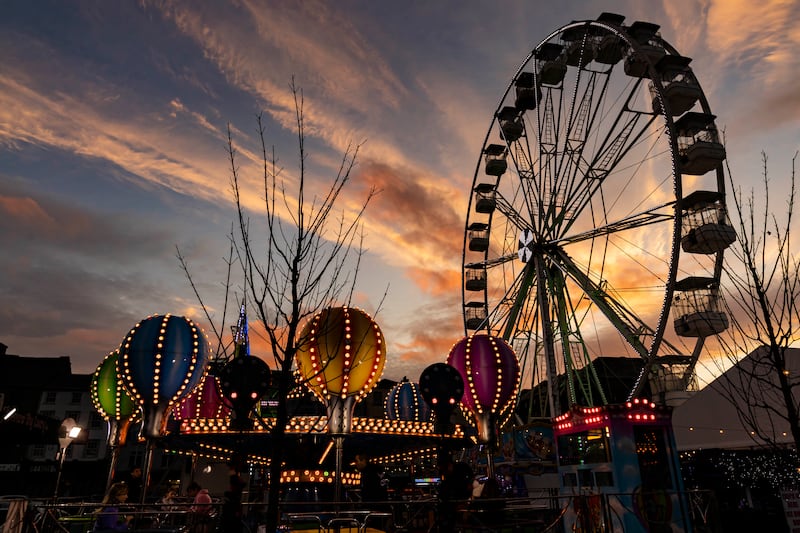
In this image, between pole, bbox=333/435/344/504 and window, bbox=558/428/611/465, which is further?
pole, bbox=333/435/344/504

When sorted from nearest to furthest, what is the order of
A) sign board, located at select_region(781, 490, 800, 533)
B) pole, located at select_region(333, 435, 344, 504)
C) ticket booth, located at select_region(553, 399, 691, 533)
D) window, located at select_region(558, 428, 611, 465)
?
1. sign board, located at select_region(781, 490, 800, 533)
2. ticket booth, located at select_region(553, 399, 691, 533)
3. window, located at select_region(558, 428, 611, 465)
4. pole, located at select_region(333, 435, 344, 504)

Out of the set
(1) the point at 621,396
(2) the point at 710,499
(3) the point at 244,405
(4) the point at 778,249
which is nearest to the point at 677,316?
(2) the point at 710,499

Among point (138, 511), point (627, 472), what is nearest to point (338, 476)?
point (138, 511)

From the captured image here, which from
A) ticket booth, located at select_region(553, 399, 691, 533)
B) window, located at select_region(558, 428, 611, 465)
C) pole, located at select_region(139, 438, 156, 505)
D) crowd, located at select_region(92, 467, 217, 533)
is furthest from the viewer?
pole, located at select_region(139, 438, 156, 505)

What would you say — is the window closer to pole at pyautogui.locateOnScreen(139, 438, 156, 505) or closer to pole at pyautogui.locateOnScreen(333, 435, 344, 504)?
pole at pyautogui.locateOnScreen(333, 435, 344, 504)

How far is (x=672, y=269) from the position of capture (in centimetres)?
1597

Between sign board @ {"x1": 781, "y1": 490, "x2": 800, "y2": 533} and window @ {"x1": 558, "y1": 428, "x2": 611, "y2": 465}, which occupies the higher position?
window @ {"x1": 558, "y1": 428, "x2": 611, "y2": 465}

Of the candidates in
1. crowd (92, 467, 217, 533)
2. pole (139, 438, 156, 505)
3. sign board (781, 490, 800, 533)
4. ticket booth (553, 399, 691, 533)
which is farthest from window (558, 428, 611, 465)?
pole (139, 438, 156, 505)

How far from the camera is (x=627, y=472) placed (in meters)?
9.96

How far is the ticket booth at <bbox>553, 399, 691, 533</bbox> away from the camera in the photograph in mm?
9648

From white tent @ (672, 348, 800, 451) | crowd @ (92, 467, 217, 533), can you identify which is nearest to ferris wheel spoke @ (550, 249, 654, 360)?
white tent @ (672, 348, 800, 451)

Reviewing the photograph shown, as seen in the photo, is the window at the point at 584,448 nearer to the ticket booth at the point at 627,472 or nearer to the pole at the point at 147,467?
the ticket booth at the point at 627,472

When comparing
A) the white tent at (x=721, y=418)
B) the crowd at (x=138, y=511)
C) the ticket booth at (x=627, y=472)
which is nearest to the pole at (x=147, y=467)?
the crowd at (x=138, y=511)

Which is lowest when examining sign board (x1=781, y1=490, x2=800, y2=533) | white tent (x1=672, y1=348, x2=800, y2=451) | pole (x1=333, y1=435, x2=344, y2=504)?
sign board (x1=781, y1=490, x2=800, y2=533)
